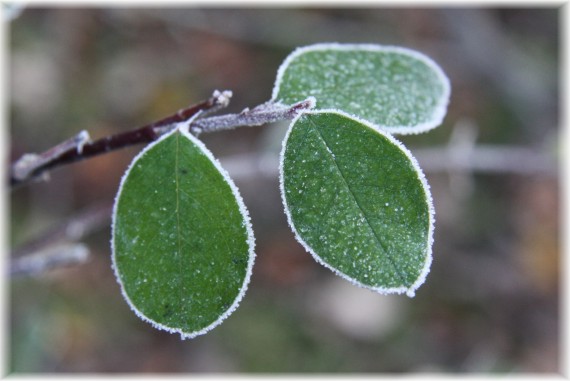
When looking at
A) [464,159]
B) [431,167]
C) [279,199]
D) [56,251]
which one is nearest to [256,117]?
[56,251]

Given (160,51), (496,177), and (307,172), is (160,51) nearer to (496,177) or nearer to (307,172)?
(496,177)

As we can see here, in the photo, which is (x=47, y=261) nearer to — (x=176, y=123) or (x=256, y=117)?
(x=176, y=123)

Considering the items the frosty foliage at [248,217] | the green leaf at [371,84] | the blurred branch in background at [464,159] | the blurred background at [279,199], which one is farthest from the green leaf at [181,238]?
the blurred background at [279,199]

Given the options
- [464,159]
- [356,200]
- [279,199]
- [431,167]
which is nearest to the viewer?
[356,200]

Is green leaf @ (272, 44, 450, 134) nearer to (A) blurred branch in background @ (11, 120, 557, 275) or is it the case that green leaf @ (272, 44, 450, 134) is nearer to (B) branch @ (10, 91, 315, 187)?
(B) branch @ (10, 91, 315, 187)

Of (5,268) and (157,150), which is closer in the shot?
(157,150)

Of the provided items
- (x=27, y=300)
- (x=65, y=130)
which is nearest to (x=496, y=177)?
(x=65, y=130)

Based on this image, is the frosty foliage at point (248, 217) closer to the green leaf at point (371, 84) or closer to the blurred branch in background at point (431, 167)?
the green leaf at point (371, 84)
